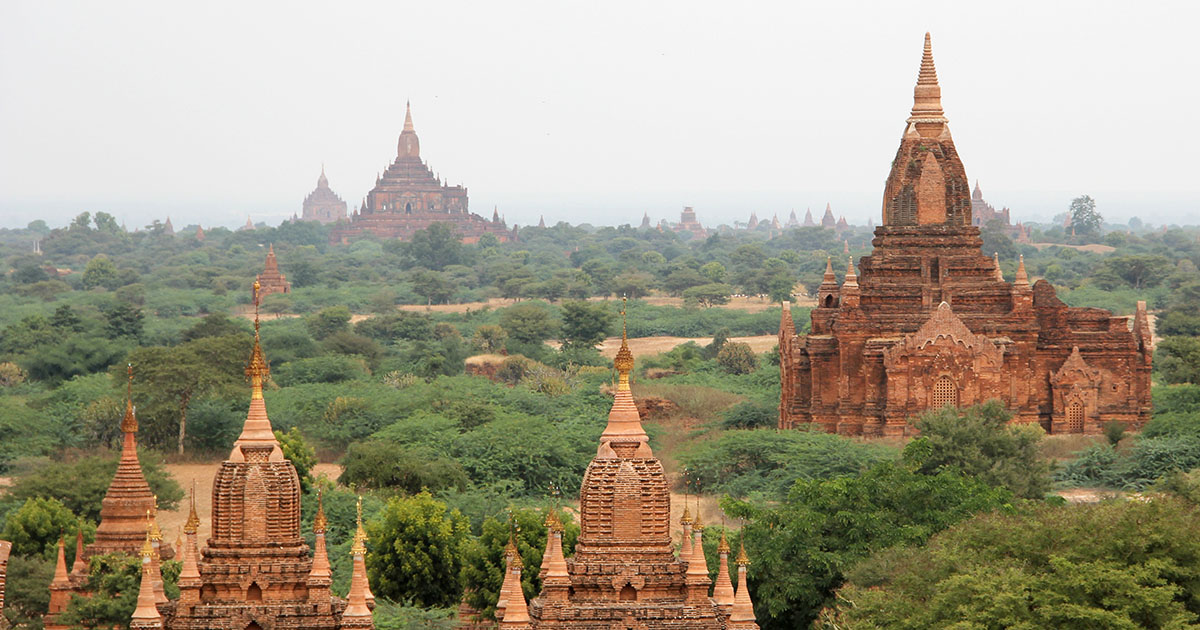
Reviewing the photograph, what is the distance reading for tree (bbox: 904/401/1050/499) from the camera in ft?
140

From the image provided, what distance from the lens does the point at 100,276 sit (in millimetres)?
144875

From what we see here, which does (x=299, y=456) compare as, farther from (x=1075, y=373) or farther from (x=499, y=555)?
(x=1075, y=373)

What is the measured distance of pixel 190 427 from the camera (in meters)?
61.2

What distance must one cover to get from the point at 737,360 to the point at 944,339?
1107 inches

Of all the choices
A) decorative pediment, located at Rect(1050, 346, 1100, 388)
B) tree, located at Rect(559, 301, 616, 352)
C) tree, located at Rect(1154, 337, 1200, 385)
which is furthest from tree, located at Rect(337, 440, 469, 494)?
tree, located at Rect(559, 301, 616, 352)

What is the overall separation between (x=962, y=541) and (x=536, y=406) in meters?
→ 32.1

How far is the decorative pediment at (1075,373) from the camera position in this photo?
5306 centimetres

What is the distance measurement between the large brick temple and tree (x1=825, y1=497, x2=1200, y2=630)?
19179 millimetres

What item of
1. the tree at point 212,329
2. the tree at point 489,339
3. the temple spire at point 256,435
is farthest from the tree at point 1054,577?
the tree at point 489,339

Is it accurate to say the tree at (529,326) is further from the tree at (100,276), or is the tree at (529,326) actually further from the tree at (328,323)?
the tree at (100,276)

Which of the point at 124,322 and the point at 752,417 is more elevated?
the point at 124,322

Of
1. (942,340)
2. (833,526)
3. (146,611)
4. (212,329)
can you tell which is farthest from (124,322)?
(146,611)

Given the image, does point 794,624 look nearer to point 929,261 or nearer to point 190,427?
point 929,261

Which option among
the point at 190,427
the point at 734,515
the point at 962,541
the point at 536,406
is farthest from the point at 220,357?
the point at 962,541
